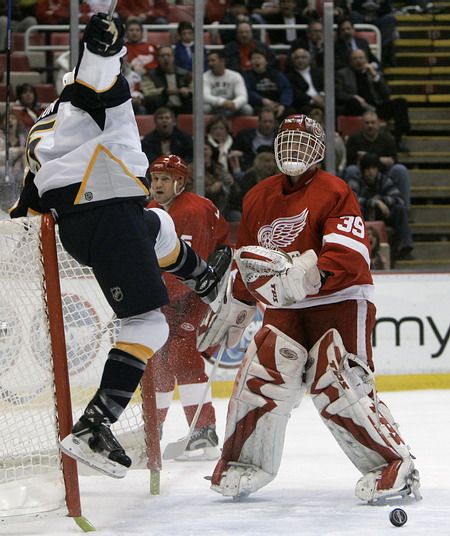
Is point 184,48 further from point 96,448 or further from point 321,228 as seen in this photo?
point 96,448

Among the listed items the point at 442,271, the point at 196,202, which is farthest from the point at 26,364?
the point at 442,271

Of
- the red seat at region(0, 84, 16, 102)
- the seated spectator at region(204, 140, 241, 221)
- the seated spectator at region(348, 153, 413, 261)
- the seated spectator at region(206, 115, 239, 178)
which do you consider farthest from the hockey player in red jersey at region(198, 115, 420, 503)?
the red seat at region(0, 84, 16, 102)

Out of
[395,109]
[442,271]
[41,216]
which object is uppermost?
[41,216]

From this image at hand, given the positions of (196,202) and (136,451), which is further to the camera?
(196,202)

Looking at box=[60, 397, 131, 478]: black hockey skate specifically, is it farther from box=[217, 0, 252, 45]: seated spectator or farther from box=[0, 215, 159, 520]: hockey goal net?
box=[217, 0, 252, 45]: seated spectator

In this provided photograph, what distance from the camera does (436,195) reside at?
710 cm

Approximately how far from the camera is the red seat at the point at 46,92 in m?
7.11

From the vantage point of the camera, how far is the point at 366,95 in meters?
7.66

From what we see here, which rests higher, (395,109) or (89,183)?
(89,183)

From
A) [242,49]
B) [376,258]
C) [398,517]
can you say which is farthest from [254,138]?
[398,517]

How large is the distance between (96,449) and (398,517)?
0.80 metres

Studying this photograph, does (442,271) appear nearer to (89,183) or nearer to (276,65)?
(276,65)

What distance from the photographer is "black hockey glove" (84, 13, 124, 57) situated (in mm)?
3049

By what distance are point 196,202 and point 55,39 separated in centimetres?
293
